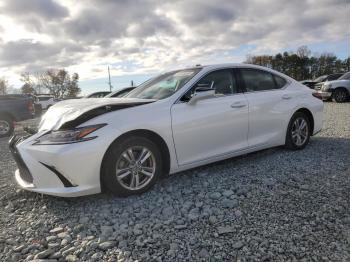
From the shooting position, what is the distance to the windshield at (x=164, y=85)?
14.4ft

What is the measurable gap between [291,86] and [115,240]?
4.01m

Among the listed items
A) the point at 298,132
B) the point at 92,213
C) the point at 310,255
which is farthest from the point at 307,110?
the point at 92,213

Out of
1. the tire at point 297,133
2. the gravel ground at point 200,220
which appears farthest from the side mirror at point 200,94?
the tire at point 297,133

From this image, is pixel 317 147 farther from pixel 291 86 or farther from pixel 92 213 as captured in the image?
pixel 92 213

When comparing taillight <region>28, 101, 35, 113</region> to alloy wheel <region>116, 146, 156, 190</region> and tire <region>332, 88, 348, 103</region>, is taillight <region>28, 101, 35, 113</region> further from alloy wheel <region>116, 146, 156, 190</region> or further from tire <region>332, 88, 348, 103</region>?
tire <region>332, 88, 348, 103</region>

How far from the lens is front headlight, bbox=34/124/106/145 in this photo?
11.2ft

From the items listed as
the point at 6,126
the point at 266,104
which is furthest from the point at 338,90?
the point at 6,126

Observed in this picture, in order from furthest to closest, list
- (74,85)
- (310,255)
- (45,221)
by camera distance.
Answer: (74,85)
(45,221)
(310,255)

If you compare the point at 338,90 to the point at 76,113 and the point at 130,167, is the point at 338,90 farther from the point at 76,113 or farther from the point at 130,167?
the point at 76,113

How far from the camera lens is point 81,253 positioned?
8.94 ft

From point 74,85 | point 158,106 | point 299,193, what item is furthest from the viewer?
point 74,85

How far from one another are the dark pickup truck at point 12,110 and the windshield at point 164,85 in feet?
24.3

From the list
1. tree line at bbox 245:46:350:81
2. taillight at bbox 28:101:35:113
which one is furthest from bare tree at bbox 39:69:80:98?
taillight at bbox 28:101:35:113

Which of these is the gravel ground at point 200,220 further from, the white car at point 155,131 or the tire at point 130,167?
the white car at point 155,131
